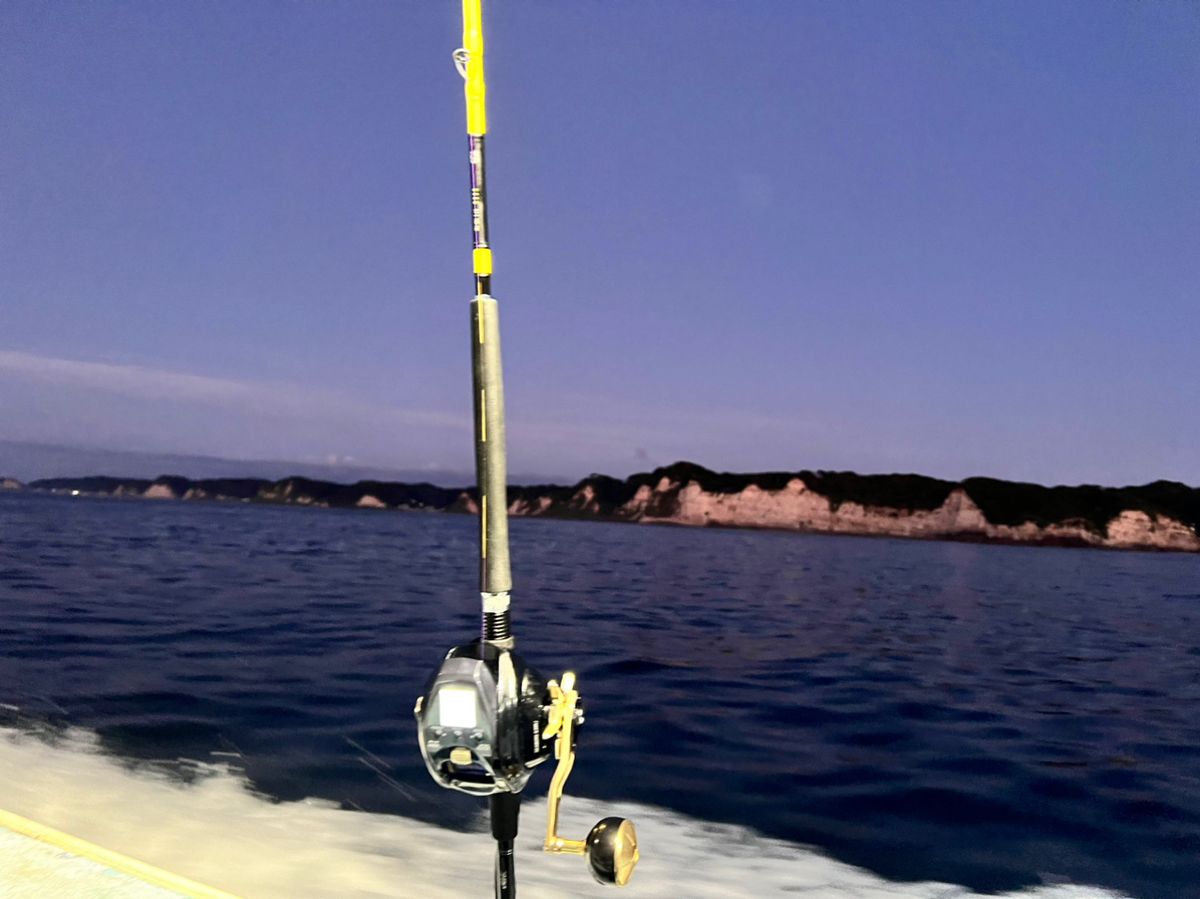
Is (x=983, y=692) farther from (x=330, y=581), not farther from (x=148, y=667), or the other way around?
(x=330, y=581)

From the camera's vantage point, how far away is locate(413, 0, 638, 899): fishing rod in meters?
2.46

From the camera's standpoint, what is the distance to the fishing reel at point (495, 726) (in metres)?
2.44

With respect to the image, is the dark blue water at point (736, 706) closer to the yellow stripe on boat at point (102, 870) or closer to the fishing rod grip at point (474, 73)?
the yellow stripe on boat at point (102, 870)

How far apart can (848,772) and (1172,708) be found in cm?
676

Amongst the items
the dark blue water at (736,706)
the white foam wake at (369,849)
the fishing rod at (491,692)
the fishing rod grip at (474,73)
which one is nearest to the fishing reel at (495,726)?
the fishing rod at (491,692)

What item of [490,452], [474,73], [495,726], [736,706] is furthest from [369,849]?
[736,706]

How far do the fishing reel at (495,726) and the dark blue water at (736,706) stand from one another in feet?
13.6

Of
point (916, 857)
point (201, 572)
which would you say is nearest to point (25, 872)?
point (916, 857)

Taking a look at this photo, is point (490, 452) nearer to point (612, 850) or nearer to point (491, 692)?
point (491, 692)

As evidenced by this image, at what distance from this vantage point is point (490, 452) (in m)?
2.59

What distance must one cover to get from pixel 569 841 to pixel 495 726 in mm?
503

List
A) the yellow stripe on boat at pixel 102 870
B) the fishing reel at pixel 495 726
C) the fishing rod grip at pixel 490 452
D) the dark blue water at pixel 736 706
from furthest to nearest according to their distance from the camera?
the dark blue water at pixel 736 706, the yellow stripe on boat at pixel 102 870, the fishing rod grip at pixel 490 452, the fishing reel at pixel 495 726

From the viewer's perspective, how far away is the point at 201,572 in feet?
83.6

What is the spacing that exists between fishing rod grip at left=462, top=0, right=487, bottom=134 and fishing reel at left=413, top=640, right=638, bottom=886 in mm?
1549
